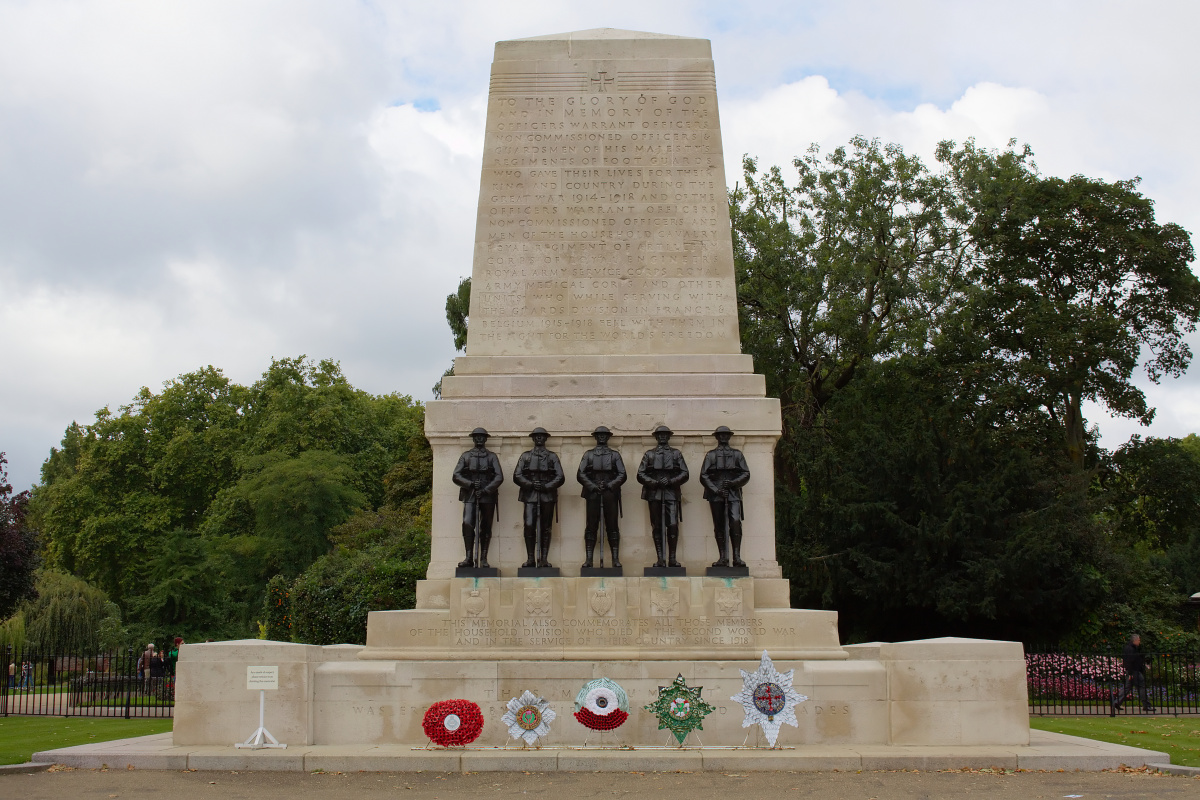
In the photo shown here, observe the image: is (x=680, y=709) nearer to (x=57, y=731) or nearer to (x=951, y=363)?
(x=57, y=731)

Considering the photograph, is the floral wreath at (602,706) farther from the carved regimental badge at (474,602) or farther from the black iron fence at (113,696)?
the black iron fence at (113,696)

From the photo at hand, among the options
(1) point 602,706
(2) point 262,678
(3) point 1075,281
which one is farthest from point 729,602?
(3) point 1075,281

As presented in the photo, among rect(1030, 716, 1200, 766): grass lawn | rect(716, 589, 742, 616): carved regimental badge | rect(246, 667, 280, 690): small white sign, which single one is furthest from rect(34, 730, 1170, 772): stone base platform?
rect(716, 589, 742, 616): carved regimental badge

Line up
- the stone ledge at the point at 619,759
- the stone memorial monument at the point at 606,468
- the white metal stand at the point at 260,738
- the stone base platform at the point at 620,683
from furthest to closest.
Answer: the stone memorial monument at the point at 606,468 < the stone base platform at the point at 620,683 < the white metal stand at the point at 260,738 < the stone ledge at the point at 619,759

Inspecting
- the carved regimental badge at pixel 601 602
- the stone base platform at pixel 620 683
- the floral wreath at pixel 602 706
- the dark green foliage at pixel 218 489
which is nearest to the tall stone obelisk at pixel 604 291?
the carved regimental badge at pixel 601 602

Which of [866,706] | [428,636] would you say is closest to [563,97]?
[428,636]

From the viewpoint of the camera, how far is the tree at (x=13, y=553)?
2677 cm

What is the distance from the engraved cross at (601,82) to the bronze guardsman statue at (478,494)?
6514 millimetres

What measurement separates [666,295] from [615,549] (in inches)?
171

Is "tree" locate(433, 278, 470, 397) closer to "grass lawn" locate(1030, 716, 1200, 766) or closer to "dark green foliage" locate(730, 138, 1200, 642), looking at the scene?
"dark green foliage" locate(730, 138, 1200, 642)

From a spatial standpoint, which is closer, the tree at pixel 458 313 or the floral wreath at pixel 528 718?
the floral wreath at pixel 528 718

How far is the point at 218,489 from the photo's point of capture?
172ft

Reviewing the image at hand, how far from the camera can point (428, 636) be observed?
14898 mm

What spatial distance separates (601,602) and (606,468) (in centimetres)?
186
